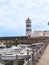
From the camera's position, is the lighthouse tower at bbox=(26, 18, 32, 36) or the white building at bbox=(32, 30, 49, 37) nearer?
the white building at bbox=(32, 30, 49, 37)

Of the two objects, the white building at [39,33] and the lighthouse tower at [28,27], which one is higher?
the lighthouse tower at [28,27]

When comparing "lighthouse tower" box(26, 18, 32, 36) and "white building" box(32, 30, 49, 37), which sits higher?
"lighthouse tower" box(26, 18, 32, 36)

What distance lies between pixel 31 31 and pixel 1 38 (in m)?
7.78

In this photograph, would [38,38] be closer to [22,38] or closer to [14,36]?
[22,38]

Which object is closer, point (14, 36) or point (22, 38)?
point (22, 38)

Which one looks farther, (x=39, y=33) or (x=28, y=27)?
(x=28, y=27)

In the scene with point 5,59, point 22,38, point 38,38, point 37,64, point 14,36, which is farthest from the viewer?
point 14,36

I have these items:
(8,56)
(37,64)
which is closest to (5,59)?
(8,56)

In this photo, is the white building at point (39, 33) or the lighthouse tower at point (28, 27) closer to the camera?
the white building at point (39, 33)

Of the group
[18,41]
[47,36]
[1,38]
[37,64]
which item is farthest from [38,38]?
[37,64]

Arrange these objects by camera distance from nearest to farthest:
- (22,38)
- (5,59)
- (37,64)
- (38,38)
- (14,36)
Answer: (37,64) < (5,59) < (38,38) < (22,38) < (14,36)

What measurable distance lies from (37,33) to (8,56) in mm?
34738

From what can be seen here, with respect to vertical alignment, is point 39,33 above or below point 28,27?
below

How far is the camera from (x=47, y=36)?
55.0 m
